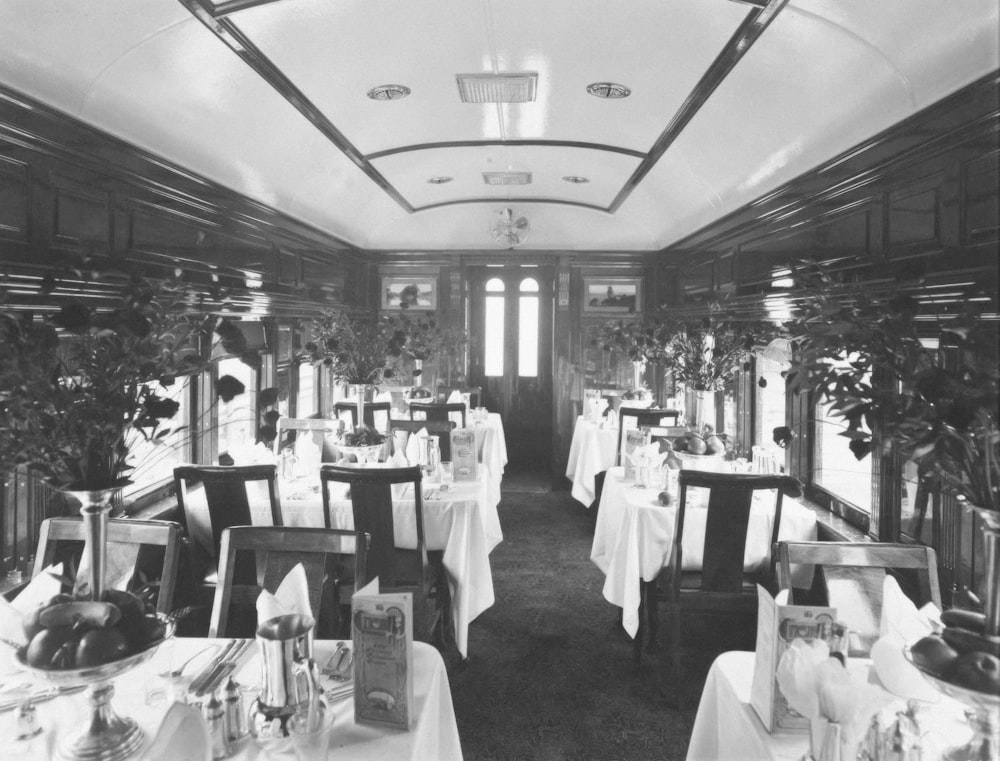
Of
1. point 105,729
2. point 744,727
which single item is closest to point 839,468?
point 744,727

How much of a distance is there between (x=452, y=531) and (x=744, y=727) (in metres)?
2.21

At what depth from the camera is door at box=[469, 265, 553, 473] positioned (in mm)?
8164

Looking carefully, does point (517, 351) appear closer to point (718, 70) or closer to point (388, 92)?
point (388, 92)

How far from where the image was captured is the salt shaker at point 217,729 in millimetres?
1383

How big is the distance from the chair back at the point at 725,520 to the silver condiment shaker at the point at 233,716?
7.37 feet

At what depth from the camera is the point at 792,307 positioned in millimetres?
3826

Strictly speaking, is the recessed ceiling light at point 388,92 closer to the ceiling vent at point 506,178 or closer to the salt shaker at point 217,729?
the ceiling vent at point 506,178

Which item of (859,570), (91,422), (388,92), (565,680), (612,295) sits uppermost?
(388,92)

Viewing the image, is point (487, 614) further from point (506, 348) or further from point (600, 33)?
point (506, 348)

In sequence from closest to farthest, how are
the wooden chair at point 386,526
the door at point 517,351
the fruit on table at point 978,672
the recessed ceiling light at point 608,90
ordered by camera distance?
1. the fruit on table at point 978,672
2. the wooden chair at point 386,526
3. the recessed ceiling light at point 608,90
4. the door at point 517,351

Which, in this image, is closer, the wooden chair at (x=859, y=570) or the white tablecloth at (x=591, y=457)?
the wooden chair at (x=859, y=570)

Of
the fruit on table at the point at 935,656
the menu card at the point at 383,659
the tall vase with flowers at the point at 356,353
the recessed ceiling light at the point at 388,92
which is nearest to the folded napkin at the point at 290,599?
the menu card at the point at 383,659

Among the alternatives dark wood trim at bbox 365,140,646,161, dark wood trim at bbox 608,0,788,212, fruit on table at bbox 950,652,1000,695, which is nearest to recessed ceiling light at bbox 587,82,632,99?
dark wood trim at bbox 608,0,788,212

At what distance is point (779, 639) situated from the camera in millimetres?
1471
